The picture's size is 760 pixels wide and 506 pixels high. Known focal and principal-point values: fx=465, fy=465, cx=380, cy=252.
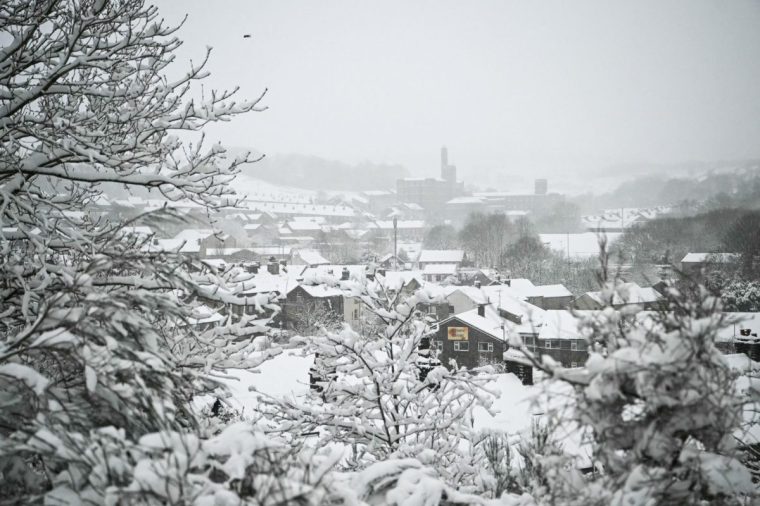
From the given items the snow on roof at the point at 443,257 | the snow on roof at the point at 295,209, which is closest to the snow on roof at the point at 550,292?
the snow on roof at the point at 443,257

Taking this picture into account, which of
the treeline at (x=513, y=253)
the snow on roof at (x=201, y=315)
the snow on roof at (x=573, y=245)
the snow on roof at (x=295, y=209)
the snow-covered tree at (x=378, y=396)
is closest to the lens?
the snow on roof at (x=201, y=315)

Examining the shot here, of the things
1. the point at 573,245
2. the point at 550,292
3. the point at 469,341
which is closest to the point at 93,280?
the point at 469,341

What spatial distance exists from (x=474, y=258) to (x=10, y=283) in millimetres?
Result: 78661

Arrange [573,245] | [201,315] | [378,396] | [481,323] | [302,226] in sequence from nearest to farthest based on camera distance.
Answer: [201,315] → [378,396] → [481,323] → [573,245] → [302,226]

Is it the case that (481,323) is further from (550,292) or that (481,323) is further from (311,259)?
(311,259)

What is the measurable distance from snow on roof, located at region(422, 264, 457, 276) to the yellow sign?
30.8 metres

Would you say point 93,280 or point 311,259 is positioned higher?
point 93,280

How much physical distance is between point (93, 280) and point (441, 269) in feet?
206

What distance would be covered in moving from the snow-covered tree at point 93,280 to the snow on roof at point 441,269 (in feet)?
195

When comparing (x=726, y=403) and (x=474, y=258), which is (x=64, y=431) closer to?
(x=726, y=403)

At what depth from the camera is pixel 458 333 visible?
32.7 meters

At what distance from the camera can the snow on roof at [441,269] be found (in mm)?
64562

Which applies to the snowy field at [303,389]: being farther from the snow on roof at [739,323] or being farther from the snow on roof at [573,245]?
the snow on roof at [573,245]

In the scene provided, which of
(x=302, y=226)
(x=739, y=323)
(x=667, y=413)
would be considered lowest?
(x=302, y=226)
